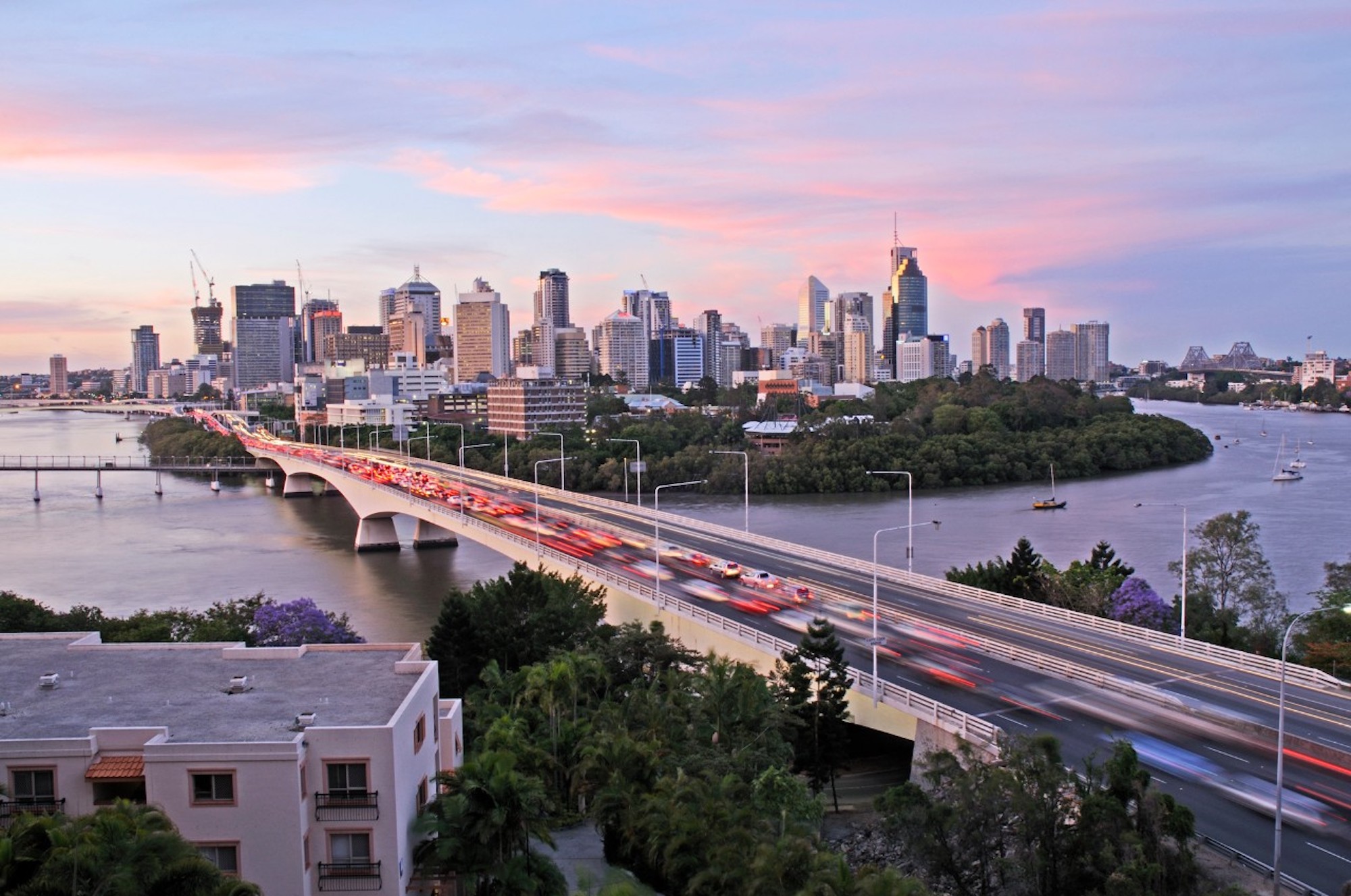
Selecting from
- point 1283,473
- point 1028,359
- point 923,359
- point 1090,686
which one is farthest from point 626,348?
point 1090,686

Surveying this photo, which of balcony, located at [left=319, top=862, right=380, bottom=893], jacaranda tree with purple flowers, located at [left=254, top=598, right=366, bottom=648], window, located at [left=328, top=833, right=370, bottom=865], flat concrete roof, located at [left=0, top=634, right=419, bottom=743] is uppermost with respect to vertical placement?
flat concrete roof, located at [left=0, top=634, right=419, bottom=743]

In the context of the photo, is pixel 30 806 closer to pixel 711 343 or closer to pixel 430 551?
pixel 430 551

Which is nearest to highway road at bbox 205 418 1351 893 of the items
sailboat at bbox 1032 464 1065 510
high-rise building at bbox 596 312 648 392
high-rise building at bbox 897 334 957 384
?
sailboat at bbox 1032 464 1065 510

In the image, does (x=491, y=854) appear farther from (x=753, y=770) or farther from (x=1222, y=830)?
(x=1222, y=830)

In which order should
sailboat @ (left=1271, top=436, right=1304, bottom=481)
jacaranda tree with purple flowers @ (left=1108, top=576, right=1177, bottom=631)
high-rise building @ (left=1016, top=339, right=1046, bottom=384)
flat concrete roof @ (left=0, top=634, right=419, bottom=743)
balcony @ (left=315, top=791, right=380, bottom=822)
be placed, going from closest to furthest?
balcony @ (left=315, top=791, right=380, bottom=822) → flat concrete roof @ (left=0, top=634, right=419, bottom=743) → jacaranda tree with purple flowers @ (left=1108, top=576, right=1177, bottom=631) → sailboat @ (left=1271, top=436, right=1304, bottom=481) → high-rise building @ (left=1016, top=339, right=1046, bottom=384)

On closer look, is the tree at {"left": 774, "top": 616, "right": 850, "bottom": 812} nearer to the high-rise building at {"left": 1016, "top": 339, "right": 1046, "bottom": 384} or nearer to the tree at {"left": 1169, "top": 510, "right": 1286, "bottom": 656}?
the tree at {"left": 1169, "top": 510, "right": 1286, "bottom": 656}

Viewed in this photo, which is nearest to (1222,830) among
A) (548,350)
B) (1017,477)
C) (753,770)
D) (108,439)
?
(753,770)
